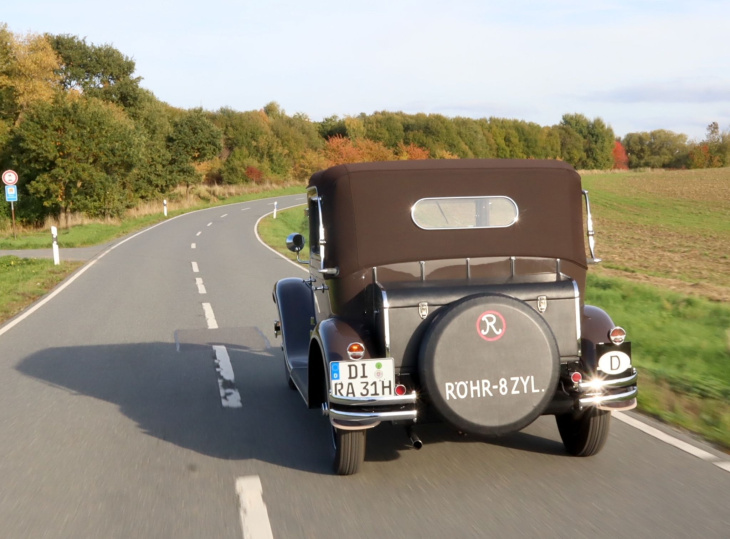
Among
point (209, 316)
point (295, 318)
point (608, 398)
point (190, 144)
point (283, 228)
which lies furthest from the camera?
point (190, 144)

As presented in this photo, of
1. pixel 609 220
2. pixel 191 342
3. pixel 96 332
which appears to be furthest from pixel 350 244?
pixel 609 220

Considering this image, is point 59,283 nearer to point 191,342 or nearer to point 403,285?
point 191,342

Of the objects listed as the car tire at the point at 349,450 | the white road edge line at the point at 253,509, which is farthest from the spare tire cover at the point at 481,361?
the white road edge line at the point at 253,509

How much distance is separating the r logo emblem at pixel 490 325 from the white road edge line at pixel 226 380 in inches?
118

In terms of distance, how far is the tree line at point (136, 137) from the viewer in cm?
3975

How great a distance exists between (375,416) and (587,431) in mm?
1459

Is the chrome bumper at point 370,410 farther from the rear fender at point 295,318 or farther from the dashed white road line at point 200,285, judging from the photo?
the dashed white road line at point 200,285

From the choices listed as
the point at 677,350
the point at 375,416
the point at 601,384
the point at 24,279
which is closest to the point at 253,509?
the point at 375,416

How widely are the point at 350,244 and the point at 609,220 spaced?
37.9m

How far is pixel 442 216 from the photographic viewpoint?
5.11 meters

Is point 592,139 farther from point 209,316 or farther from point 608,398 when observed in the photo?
point 608,398

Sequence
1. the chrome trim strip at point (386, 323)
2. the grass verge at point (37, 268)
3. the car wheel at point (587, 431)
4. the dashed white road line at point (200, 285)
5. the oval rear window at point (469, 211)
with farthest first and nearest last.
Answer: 1. the dashed white road line at point (200, 285)
2. the grass verge at point (37, 268)
3. the oval rear window at point (469, 211)
4. the car wheel at point (587, 431)
5. the chrome trim strip at point (386, 323)

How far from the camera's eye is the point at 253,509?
4.11m

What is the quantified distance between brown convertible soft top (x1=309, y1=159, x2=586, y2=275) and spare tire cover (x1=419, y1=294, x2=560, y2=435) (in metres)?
0.88
